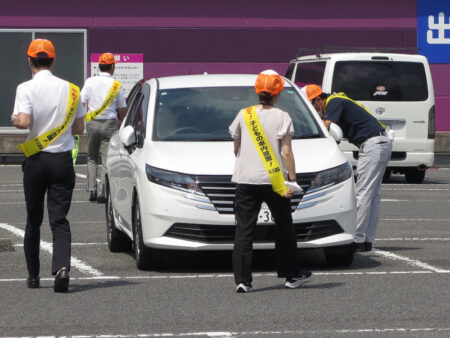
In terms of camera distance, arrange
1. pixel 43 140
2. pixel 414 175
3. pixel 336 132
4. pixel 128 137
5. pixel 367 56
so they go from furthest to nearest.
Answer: pixel 414 175 → pixel 367 56 → pixel 336 132 → pixel 128 137 → pixel 43 140

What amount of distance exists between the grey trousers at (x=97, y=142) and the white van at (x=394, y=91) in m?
4.57

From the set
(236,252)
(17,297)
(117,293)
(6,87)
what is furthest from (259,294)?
(6,87)

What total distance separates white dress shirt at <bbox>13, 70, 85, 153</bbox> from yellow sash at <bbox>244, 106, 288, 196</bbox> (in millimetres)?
1301

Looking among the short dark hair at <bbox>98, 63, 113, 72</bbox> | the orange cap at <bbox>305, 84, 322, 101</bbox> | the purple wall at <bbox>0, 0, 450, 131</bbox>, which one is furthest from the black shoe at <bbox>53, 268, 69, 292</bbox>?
the purple wall at <bbox>0, 0, 450, 131</bbox>

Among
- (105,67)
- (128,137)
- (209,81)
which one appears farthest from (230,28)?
(128,137)

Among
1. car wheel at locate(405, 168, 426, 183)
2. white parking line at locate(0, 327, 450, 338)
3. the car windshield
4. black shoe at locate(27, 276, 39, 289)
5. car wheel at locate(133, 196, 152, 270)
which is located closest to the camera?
white parking line at locate(0, 327, 450, 338)

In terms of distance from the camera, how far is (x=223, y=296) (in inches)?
372

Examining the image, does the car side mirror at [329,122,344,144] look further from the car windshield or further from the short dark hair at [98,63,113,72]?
the short dark hair at [98,63,113,72]

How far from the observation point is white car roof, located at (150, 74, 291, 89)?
12094 millimetres

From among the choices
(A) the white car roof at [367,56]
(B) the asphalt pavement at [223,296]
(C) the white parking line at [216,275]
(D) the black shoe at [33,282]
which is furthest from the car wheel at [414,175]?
(D) the black shoe at [33,282]

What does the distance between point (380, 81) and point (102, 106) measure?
551cm

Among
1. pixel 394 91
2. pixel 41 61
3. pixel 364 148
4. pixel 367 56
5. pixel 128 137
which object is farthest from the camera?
pixel 394 91

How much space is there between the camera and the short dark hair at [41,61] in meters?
9.70

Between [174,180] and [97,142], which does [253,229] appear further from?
[97,142]
